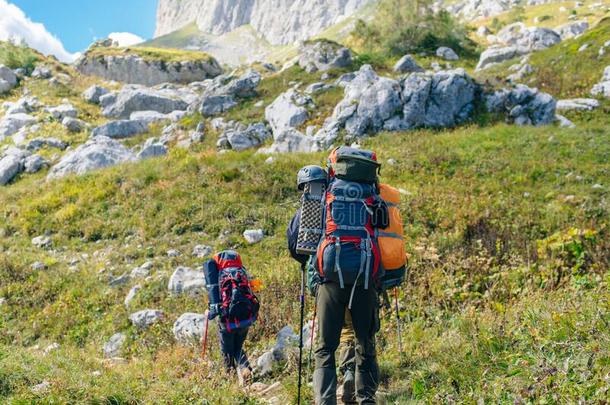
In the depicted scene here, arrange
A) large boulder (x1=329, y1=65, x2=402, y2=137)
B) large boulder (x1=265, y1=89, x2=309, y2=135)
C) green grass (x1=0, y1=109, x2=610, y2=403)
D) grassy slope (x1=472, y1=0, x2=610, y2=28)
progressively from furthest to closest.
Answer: grassy slope (x1=472, y1=0, x2=610, y2=28), large boulder (x1=265, y1=89, x2=309, y2=135), large boulder (x1=329, y1=65, x2=402, y2=137), green grass (x1=0, y1=109, x2=610, y2=403)

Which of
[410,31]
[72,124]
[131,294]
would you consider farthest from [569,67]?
[72,124]

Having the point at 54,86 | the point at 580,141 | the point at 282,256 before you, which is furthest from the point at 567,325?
the point at 54,86

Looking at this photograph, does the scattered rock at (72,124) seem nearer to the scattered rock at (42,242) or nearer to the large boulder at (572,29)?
the scattered rock at (42,242)

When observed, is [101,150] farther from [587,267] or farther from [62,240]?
[587,267]

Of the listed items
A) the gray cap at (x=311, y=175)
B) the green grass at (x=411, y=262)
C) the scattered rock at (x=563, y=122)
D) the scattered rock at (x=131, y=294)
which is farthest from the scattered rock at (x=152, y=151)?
the gray cap at (x=311, y=175)

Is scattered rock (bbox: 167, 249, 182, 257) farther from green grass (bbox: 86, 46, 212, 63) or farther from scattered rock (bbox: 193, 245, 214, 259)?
green grass (bbox: 86, 46, 212, 63)

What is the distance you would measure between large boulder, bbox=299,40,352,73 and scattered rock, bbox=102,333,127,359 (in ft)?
74.4

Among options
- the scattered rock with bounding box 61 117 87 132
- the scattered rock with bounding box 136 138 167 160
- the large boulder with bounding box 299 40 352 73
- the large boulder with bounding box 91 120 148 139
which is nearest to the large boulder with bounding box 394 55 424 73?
the large boulder with bounding box 299 40 352 73

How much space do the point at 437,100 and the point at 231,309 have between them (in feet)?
55.4

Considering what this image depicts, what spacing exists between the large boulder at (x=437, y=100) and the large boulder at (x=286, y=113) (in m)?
4.89

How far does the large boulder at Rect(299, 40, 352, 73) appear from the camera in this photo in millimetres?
28375

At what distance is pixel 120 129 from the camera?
1010 inches

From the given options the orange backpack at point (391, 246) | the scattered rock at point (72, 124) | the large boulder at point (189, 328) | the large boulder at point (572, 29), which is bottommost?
the large boulder at point (189, 328)

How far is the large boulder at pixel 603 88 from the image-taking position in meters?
21.4
